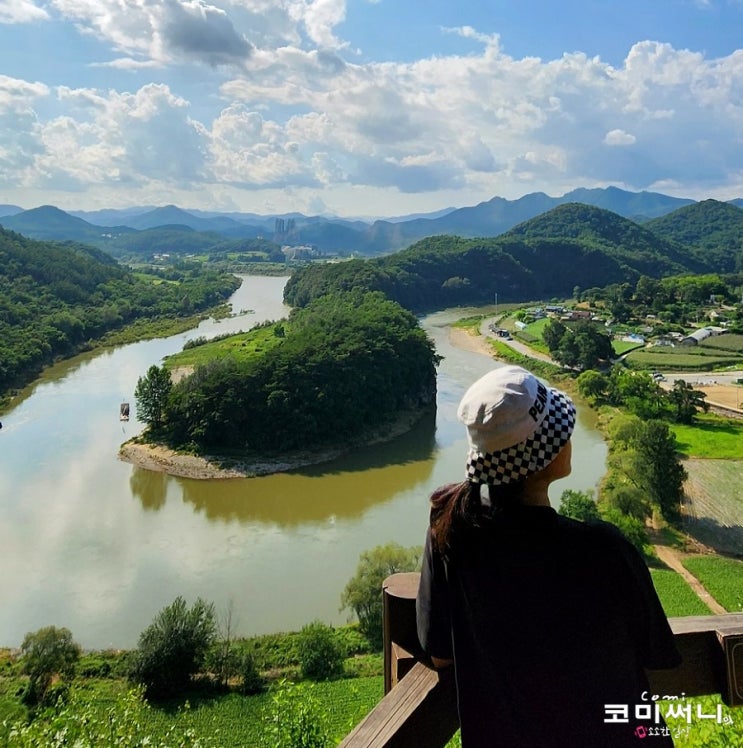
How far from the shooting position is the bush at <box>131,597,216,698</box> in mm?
8508

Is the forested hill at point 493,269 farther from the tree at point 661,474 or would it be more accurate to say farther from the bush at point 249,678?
the bush at point 249,678

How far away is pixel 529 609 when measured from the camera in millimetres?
929

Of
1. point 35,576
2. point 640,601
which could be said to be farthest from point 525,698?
point 35,576

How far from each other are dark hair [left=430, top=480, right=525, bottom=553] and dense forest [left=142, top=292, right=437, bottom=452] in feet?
56.6

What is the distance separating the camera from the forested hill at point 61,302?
2848 cm

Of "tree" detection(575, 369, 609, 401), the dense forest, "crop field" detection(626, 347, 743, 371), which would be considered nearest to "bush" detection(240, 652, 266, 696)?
the dense forest

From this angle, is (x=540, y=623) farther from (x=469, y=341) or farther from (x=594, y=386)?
(x=469, y=341)

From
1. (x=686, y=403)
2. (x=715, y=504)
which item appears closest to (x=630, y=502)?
(x=715, y=504)

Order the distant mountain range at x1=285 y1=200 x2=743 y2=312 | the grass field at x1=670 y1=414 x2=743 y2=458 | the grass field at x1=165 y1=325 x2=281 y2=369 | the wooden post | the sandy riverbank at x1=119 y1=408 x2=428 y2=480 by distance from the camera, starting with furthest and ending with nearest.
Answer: the distant mountain range at x1=285 y1=200 x2=743 y2=312 < the grass field at x1=165 y1=325 x2=281 y2=369 < the grass field at x1=670 y1=414 x2=743 y2=458 < the sandy riverbank at x1=119 y1=408 x2=428 y2=480 < the wooden post

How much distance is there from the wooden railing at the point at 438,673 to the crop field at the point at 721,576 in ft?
35.3

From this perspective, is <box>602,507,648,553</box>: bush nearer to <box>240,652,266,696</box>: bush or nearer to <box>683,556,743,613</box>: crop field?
<box>683,556,743,613</box>: crop field

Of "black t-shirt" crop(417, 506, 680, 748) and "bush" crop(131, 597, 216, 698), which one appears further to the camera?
"bush" crop(131, 597, 216, 698)

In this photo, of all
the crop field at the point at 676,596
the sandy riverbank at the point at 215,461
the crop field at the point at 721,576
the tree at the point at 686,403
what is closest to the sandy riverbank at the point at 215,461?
the sandy riverbank at the point at 215,461

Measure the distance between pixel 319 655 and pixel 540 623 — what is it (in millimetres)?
8619
